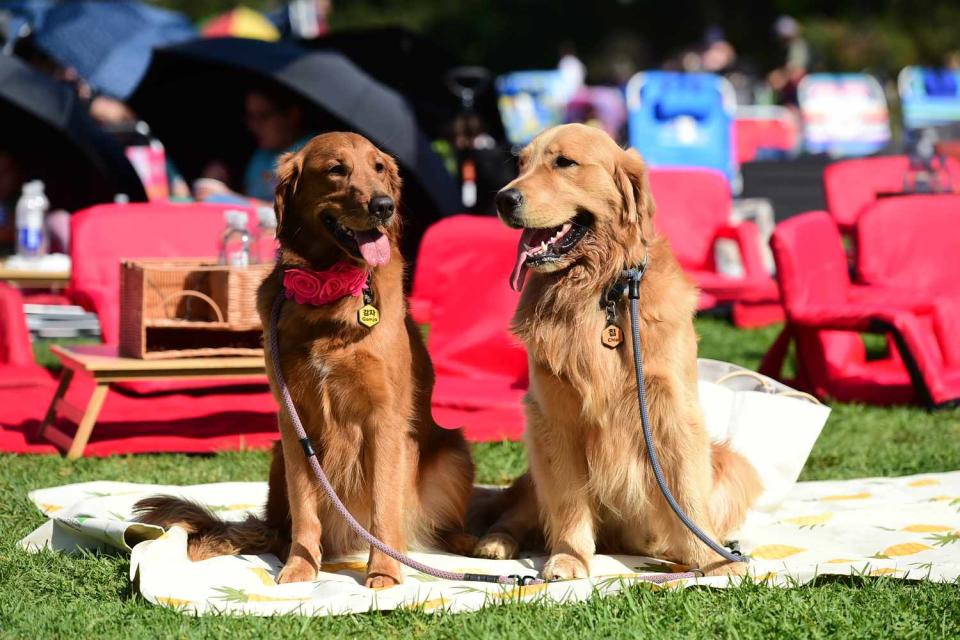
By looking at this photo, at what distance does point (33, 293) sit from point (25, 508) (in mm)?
4948

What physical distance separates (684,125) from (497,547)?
9771 millimetres

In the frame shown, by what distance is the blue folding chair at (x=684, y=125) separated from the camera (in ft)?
42.1

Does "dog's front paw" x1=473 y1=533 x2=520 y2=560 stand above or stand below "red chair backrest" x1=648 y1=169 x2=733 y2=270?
below

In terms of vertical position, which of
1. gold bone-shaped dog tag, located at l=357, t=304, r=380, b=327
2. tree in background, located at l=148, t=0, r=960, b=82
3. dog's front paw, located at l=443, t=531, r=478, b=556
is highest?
tree in background, located at l=148, t=0, r=960, b=82

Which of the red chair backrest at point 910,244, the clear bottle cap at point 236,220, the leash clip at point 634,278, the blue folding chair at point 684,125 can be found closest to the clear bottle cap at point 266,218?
the clear bottle cap at point 236,220

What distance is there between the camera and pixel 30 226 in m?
8.41

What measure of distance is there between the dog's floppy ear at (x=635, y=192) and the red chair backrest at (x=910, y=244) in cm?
423

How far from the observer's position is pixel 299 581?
3680 mm

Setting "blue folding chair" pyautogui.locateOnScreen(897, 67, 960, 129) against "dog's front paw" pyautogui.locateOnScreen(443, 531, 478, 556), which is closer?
"dog's front paw" pyautogui.locateOnScreen(443, 531, 478, 556)

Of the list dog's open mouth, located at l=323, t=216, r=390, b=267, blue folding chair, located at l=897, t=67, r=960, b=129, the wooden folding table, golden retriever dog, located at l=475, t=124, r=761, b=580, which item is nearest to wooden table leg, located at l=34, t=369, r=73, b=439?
the wooden folding table

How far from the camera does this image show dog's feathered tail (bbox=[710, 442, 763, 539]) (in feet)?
13.0

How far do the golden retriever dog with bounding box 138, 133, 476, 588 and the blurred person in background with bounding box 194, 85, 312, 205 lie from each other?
4990mm

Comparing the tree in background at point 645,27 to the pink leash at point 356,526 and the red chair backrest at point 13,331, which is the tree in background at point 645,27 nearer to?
the red chair backrest at point 13,331

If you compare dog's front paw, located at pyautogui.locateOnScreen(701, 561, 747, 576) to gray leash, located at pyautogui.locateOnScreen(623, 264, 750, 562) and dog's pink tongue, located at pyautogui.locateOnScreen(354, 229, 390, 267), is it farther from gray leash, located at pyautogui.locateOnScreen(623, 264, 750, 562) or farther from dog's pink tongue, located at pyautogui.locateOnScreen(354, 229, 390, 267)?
dog's pink tongue, located at pyautogui.locateOnScreen(354, 229, 390, 267)
